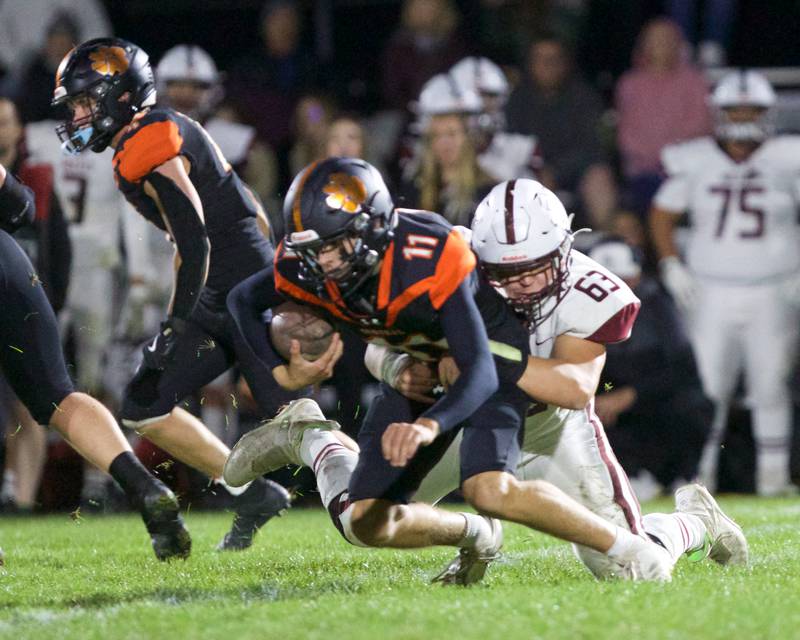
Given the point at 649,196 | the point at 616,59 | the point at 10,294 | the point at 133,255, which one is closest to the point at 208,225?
the point at 10,294

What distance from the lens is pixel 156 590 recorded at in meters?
4.33

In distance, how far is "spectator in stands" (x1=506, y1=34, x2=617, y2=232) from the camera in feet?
28.2

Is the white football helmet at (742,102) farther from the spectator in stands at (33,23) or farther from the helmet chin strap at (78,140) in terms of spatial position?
the helmet chin strap at (78,140)

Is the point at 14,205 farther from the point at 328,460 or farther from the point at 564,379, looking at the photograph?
the point at 564,379

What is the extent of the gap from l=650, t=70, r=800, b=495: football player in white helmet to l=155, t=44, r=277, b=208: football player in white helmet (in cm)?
230

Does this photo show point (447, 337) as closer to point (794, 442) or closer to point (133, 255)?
point (133, 255)

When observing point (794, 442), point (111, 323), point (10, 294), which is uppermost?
point (10, 294)

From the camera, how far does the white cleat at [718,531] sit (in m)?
4.73

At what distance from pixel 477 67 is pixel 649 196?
4.27 ft

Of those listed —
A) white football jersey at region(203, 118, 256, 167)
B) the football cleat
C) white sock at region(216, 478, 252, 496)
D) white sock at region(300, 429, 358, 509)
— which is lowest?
white sock at region(216, 478, 252, 496)

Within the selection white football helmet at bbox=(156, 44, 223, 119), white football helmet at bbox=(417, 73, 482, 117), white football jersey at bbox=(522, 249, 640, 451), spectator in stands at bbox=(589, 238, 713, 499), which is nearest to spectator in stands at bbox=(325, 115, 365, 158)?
white football helmet at bbox=(417, 73, 482, 117)

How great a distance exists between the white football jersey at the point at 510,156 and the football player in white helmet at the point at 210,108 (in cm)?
135

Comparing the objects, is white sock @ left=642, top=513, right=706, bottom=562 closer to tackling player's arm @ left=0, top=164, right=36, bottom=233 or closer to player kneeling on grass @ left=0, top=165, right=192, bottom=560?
player kneeling on grass @ left=0, top=165, right=192, bottom=560

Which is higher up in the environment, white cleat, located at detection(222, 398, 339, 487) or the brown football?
the brown football
